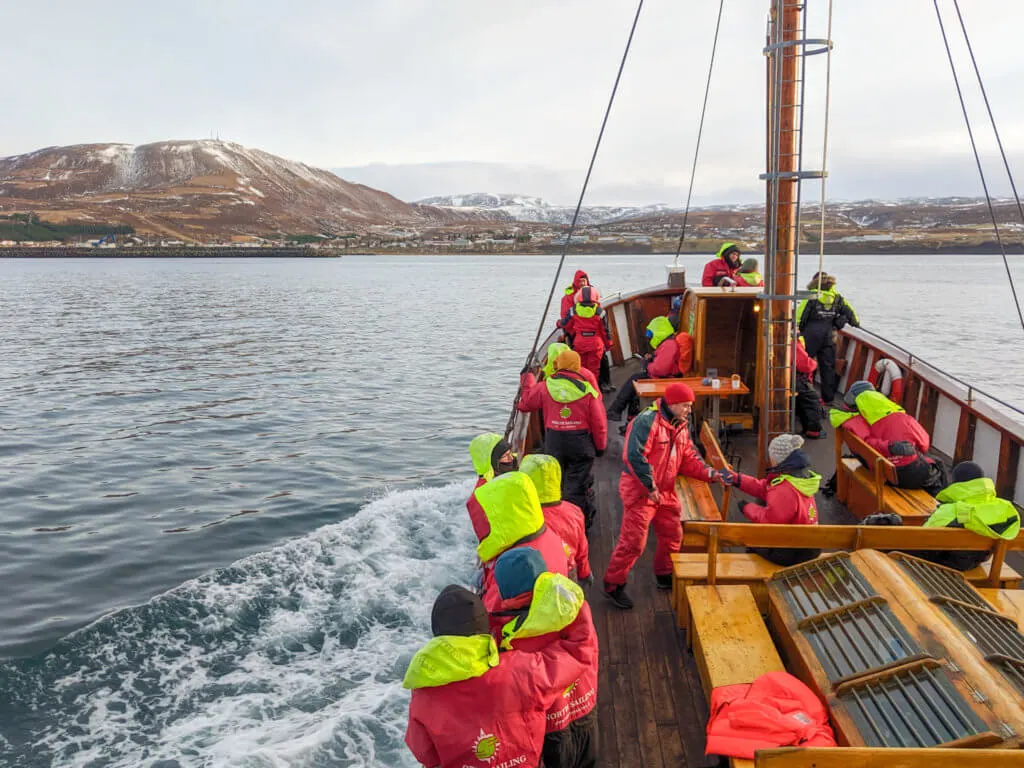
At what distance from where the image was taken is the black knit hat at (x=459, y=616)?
284 cm

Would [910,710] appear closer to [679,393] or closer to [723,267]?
[679,393]

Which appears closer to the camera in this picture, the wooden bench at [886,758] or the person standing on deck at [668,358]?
the wooden bench at [886,758]

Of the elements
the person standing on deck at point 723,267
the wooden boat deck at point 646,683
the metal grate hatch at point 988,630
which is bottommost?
the wooden boat deck at point 646,683

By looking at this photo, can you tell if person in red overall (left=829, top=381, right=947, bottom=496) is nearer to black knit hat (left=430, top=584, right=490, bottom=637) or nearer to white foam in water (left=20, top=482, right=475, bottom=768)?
white foam in water (left=20, top=482, right=475, bottom=768)

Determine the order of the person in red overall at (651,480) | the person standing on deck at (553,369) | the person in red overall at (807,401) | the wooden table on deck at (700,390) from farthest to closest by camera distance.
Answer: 1. the person in red overall at (807,401)
2. the wooden table on deck at (700,390)
3. the person standing on deck at (553,369)
4. the person in red overall at (651,480)

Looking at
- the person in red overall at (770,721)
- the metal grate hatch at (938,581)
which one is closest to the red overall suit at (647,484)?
the metal grate hatch at (938,581)

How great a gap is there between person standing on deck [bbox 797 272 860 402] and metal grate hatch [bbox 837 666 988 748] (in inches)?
266

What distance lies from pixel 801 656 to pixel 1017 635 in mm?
1121

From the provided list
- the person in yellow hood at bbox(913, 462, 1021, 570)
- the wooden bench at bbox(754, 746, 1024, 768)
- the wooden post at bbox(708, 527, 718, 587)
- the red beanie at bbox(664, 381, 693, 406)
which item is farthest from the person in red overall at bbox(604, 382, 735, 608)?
the wooden bench at bbox(754, 746, 1024, 768)

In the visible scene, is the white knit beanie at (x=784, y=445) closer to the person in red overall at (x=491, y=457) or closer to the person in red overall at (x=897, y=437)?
the person in red overall at (x=897, y=437)

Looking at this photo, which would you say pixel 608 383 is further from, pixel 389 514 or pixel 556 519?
pixel 556 519

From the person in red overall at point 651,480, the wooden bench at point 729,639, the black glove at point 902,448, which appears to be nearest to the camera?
the wooden bench at point 729,639

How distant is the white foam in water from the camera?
520cm

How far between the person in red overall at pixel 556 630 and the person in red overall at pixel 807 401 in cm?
Result: 603
